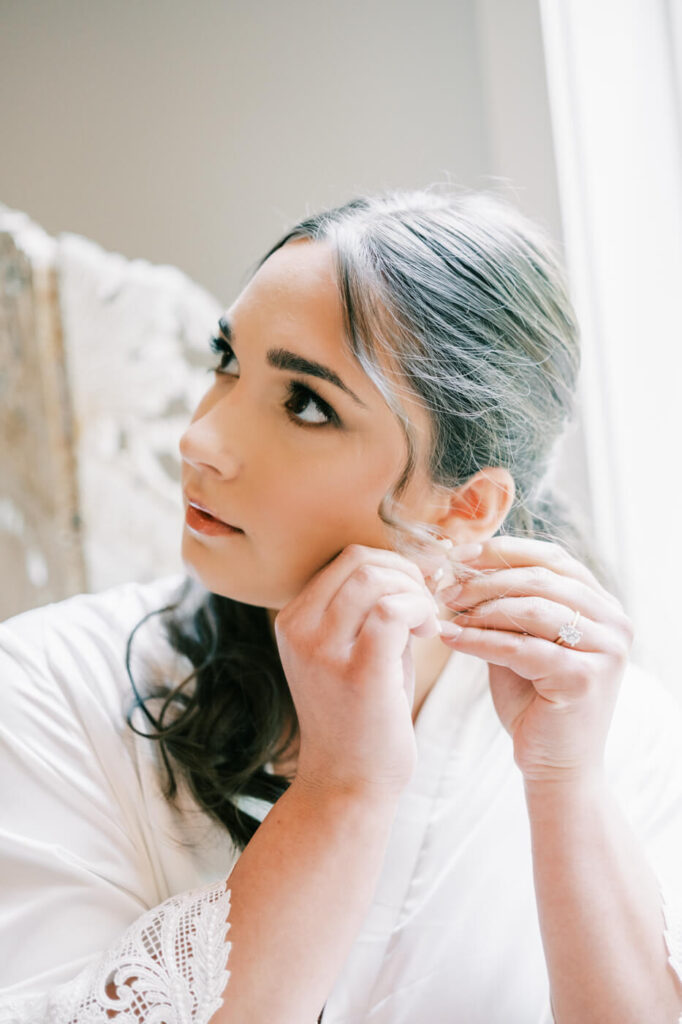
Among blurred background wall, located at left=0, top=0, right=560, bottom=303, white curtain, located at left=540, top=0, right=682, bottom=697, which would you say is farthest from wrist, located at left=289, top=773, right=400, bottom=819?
blurred background wall, located at left=0, top=0, right=560, bottom=303

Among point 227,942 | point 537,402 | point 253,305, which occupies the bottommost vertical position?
point 227,942

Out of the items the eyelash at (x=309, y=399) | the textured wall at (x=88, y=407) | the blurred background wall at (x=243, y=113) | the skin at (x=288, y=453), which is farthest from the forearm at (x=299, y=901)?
the blurred background wall at (x=243, y=113)

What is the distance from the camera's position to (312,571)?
35.5 inches

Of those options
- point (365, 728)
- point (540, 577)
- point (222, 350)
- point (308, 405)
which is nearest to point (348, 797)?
point (365, 728)

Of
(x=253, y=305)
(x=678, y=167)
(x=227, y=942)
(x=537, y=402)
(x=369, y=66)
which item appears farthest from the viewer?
(x=369, y=66)

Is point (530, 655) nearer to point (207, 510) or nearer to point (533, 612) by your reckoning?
point (533, 612)

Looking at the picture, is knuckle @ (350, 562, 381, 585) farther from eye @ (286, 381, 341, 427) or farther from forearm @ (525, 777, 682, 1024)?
forearm @ (525, 777, 682, 1024)

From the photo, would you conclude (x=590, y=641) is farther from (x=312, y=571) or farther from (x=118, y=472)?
(x=118, y=472)

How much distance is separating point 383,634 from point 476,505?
25cm

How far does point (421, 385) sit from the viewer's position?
0.85 meters

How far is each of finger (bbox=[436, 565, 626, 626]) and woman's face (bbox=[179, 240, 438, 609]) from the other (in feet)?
0.43

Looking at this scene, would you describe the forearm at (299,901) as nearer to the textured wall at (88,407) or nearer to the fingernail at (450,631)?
the fingernail at (450,631)

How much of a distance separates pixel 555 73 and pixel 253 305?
2.55 feet

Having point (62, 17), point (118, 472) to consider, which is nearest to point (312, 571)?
point (118, 472)
